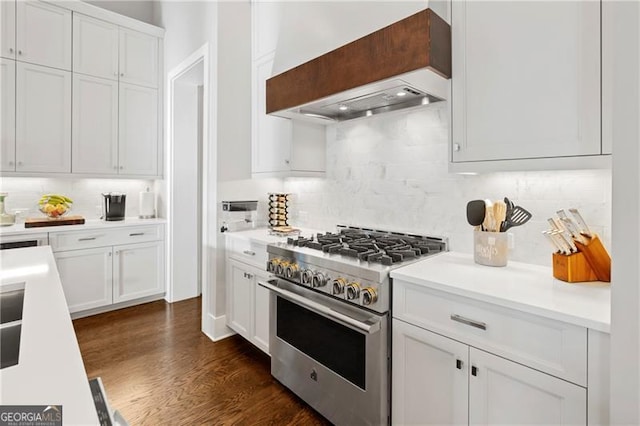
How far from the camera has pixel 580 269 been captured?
4.47 feet

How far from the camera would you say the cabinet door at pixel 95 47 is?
10.9ft

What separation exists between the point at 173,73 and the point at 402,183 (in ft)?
9.54

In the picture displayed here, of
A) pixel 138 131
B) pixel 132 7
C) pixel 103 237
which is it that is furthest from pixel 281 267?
pixel 132 7

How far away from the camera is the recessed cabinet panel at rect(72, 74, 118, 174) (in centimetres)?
337

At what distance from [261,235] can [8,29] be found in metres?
3.00

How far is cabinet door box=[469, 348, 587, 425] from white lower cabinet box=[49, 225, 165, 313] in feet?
11.3

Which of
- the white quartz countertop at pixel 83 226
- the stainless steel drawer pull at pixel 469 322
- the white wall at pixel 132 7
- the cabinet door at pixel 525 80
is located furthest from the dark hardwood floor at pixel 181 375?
the white wall at pixel 132 7

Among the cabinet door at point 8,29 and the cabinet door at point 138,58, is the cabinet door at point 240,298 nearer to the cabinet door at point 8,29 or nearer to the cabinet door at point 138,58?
the cabinet door at point 138,58

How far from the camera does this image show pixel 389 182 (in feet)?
7.54

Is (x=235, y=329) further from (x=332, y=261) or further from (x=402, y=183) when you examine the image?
(x=402, y=183)

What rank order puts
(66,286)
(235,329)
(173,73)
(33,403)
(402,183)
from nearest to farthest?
(33,403) → (402,183) → (235,329) → (66,286) → (173,73)

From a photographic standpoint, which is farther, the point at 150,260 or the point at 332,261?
the point at 150,260

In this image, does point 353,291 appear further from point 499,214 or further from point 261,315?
point 261,315

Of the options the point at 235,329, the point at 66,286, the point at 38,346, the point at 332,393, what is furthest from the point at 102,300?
the point at 38,346
